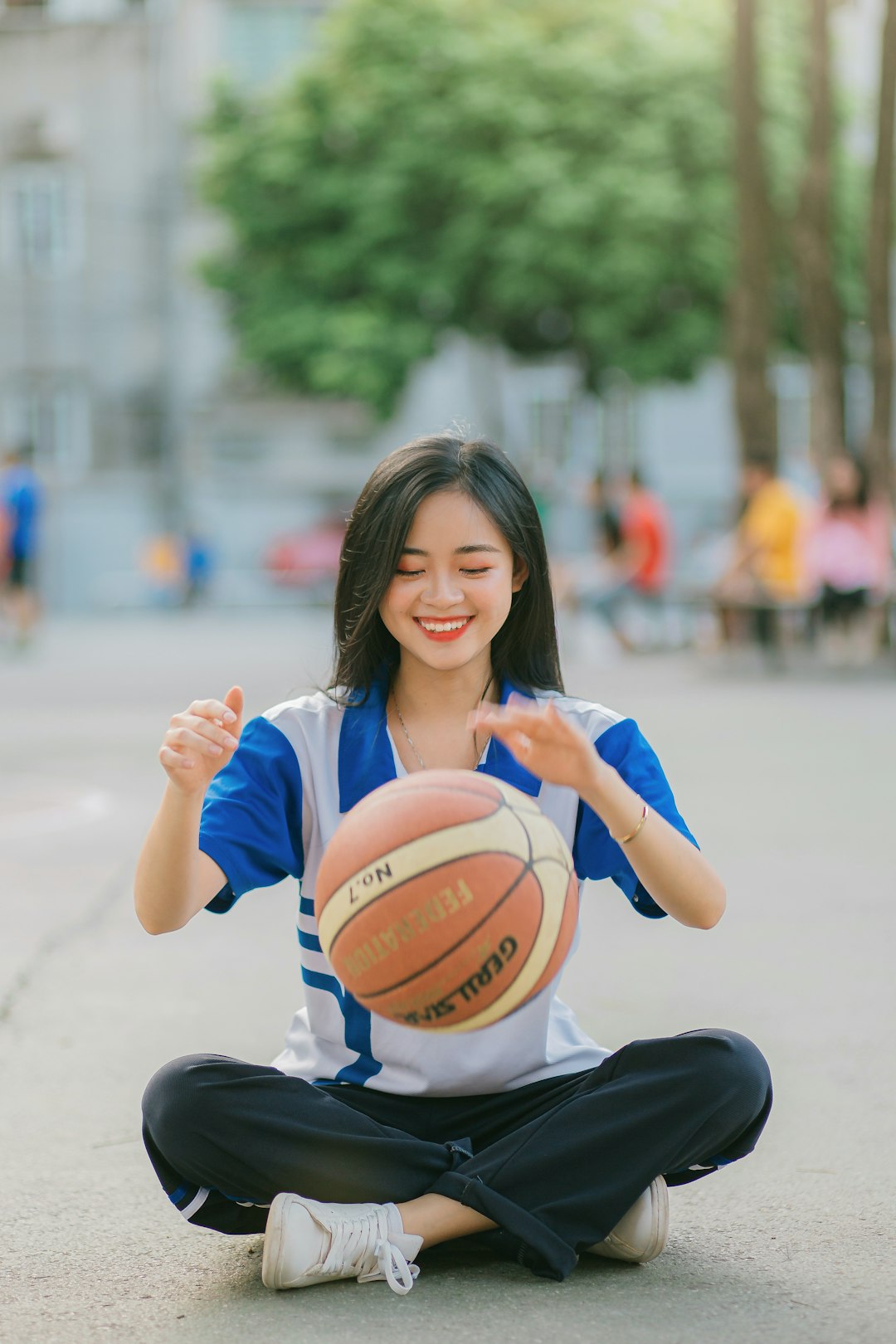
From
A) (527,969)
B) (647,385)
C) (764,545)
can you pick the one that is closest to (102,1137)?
(527,969)

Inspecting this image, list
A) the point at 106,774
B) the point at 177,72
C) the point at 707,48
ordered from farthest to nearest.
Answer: the point at 177,72, the point at 707,48, the point at 106,774

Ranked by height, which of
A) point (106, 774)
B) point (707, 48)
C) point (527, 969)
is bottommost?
point (106, 774)

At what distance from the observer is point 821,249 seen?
17.5 metres

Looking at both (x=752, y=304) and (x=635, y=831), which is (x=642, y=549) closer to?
(x=752, y=304)

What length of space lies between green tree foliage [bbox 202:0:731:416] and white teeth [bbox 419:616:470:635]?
1149 inches

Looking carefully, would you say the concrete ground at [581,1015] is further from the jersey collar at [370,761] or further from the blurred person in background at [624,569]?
the blurred person in background at [624,569]

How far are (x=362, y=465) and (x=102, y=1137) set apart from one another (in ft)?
114

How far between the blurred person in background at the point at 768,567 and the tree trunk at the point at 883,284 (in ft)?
3.39

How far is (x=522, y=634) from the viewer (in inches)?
135

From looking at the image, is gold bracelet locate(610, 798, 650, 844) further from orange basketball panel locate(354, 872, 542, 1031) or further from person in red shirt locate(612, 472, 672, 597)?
person in red shirt locate(612, 472, 672, 597)

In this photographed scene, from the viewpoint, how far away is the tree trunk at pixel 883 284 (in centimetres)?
1662

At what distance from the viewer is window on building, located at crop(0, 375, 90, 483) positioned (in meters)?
38.1

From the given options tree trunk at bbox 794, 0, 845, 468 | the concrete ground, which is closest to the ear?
the concrete ground

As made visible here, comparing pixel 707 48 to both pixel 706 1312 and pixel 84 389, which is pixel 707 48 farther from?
pixel 706 1312
